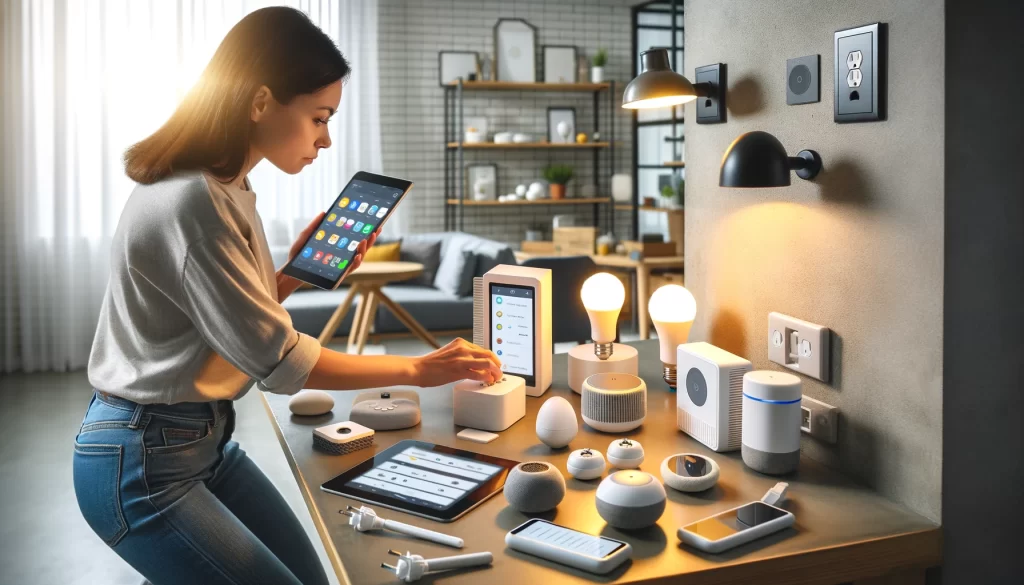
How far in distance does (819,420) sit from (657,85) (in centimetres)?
65

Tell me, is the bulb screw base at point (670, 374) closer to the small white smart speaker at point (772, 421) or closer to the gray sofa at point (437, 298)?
the small white smart speaker at point (772, 421)

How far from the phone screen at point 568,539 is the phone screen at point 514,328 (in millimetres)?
644

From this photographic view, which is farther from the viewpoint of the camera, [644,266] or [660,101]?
[644,266]

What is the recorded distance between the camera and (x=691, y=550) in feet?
3.54

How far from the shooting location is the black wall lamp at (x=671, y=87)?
1.61 m

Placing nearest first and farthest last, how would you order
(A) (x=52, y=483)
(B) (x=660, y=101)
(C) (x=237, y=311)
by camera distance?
(C) (x=237, y=311) < (B) (x=660, y=101) < (A) (x=52, y=483)

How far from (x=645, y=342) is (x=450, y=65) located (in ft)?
18.0

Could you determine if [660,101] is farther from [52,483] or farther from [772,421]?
[52,483]

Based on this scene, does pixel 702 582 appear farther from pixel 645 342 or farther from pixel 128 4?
pixel 128 4

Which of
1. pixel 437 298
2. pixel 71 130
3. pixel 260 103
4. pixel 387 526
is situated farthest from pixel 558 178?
pixel 387 526

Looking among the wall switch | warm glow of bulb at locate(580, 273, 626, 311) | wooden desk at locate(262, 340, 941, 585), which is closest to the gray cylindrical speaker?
wooden desk at locate(262, 340, 941, 585)

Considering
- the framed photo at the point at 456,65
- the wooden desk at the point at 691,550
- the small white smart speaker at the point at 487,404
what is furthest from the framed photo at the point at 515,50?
the wooden desk at the point at 691,550

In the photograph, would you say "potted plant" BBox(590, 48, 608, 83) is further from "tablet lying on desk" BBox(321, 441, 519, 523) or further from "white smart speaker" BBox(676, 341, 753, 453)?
"tablet lying on desk" BBox(321, 441, 519, 523)

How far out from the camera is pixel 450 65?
24.0 feet
